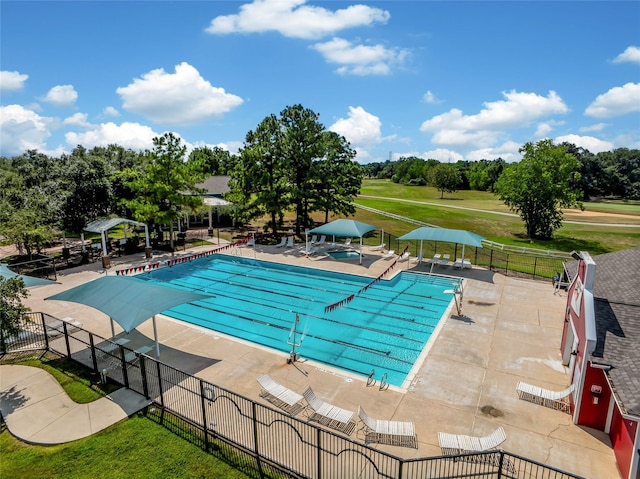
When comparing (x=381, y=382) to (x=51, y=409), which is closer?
(x=51, y=409)

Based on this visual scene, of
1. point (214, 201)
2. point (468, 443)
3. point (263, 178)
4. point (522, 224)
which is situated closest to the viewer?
point (468, 443)

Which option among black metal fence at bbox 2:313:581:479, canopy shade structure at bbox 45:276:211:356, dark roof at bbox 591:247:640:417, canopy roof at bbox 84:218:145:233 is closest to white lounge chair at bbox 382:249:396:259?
dark roof at bbox 591:247:640:417

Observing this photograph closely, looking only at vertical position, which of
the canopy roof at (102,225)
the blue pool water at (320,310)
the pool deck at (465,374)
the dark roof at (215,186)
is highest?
the dark roof at (215,186)

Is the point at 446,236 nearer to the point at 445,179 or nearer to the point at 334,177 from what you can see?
the point at 334,177

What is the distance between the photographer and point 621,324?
34.1 ft

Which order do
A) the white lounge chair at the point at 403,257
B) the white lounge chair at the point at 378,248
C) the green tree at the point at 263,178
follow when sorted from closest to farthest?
the white lounge chair at the point at 403,257 → the white lounge chair at the point at 378,248 → the green tree at the point at 263,178

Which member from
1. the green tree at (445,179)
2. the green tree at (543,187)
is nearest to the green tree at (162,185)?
the green tree at (543,187)

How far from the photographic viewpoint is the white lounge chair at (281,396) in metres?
10.5

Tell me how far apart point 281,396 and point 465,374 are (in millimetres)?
6272

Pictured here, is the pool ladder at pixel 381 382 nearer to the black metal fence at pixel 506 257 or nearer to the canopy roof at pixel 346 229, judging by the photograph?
the black metal fence at pixel 506 257

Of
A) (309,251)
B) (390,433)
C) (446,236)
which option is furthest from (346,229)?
(390,433)

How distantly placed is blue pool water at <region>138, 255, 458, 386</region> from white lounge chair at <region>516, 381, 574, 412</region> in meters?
3.71

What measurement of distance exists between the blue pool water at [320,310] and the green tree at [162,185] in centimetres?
453

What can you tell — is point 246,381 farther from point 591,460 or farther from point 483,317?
point 483,317
